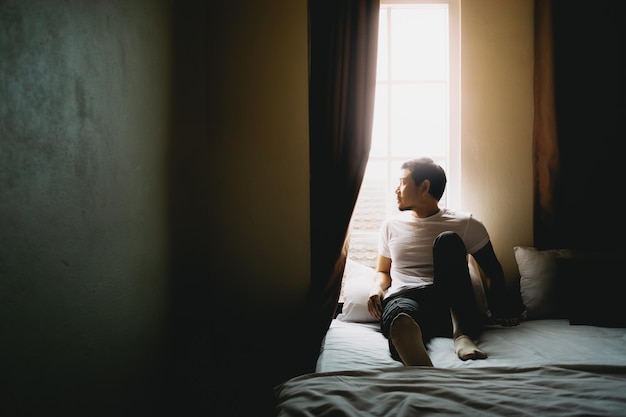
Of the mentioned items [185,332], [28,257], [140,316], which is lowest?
[185,332]

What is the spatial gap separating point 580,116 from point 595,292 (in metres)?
1.04

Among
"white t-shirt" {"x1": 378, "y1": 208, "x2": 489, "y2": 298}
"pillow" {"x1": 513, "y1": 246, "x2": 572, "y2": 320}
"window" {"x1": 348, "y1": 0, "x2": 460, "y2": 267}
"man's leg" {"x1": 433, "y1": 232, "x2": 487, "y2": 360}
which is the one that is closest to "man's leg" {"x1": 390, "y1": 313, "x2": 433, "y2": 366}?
"man's leg" {"x1": 433, "y1": 232, "x2": 487, "y2": 360}

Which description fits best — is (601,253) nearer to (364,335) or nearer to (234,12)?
(364,335)

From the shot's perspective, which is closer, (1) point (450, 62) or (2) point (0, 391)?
(2) point (0, 391)

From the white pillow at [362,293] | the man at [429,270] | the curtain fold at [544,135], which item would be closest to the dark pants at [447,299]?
the man at [429,270]

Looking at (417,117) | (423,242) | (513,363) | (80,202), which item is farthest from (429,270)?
(80,202)

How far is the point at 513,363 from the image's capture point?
169 cm

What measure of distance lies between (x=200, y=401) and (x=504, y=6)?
2.81 meters

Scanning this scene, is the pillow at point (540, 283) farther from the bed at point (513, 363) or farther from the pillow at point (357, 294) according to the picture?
the pillow at point (357, 294)

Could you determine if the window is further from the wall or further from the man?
the man

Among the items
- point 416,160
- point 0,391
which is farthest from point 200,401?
point 416,160

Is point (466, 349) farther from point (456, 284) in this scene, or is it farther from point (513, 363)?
point (456, 284)

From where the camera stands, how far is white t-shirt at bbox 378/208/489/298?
88.2 inches

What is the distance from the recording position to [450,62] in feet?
8.93
